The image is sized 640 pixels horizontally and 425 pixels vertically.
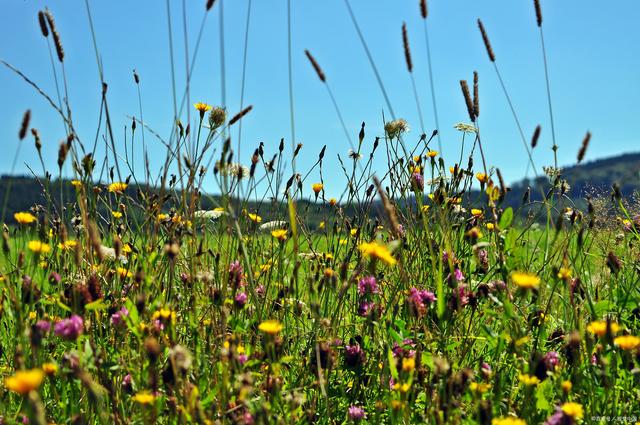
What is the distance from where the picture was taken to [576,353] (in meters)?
1.73

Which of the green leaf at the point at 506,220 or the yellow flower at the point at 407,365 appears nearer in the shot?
the yellow flower at the point at 407,365

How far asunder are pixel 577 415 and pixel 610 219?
2.35 m

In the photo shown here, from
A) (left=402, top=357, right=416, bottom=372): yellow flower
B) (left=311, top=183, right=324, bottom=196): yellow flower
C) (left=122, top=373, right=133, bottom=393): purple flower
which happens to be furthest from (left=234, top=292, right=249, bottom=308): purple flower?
(left=311, top=183, right=324, bottom=196): yellow flower

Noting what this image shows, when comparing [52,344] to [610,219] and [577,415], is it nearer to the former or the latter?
[577,415]

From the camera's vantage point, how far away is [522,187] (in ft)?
22.2

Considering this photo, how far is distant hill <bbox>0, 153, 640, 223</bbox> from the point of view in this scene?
2.44 metres

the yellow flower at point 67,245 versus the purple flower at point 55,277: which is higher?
the yellow flower at point 67,245

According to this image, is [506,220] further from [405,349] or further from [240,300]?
[240,300]

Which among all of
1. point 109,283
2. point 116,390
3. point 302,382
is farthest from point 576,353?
point 109,283

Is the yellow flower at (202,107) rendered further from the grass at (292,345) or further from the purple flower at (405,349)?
the purple flower at (405,349)

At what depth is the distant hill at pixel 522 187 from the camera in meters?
2.44

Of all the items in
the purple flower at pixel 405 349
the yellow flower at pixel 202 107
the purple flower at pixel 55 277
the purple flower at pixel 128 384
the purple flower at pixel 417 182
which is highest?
the yellow flower at pixel 202 107

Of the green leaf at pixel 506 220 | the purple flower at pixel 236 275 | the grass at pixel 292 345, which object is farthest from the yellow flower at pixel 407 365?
the green leaf at pixel 506 220

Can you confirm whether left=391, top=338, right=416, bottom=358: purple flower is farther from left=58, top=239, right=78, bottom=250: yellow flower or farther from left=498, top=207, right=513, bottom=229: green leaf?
left=58, top=239, right=78, bottom=250: yellow flower
